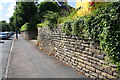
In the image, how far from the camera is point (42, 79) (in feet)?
18.0

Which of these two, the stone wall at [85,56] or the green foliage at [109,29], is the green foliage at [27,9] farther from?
the green foliage at [109,29]

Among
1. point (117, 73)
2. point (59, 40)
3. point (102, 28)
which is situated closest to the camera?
point (117, 73)

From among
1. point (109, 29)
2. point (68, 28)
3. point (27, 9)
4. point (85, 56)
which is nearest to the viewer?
point (109, 29)

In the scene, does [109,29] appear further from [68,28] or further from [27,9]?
[27,9]

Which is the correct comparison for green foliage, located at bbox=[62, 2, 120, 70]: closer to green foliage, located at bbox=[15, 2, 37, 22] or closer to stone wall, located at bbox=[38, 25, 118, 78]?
stone wall, located at bbox=[38, 25, 118, 78]

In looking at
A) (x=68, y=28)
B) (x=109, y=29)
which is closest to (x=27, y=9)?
(x=68, y=28)

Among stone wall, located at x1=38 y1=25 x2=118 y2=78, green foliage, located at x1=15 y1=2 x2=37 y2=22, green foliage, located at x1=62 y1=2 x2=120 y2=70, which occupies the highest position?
green foliage, located at x1=15 y1=2 x2=37 y2=22

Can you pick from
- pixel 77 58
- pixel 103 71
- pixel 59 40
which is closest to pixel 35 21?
pixel 59 40

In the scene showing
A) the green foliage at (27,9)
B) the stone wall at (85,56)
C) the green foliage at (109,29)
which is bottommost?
the stone wall at (85,56)

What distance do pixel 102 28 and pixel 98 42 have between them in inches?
22.8

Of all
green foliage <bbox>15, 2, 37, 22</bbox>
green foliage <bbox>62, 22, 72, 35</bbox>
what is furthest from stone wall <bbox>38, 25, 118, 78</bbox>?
green foliage <bbox>15, 2, 37, 22</bbox>

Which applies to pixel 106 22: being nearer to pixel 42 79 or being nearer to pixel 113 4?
pixel 113 4

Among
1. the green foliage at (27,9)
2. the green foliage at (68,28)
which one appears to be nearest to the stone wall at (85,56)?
the green foliage at (68,28)

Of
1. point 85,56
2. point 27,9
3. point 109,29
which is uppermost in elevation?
point 27,9
